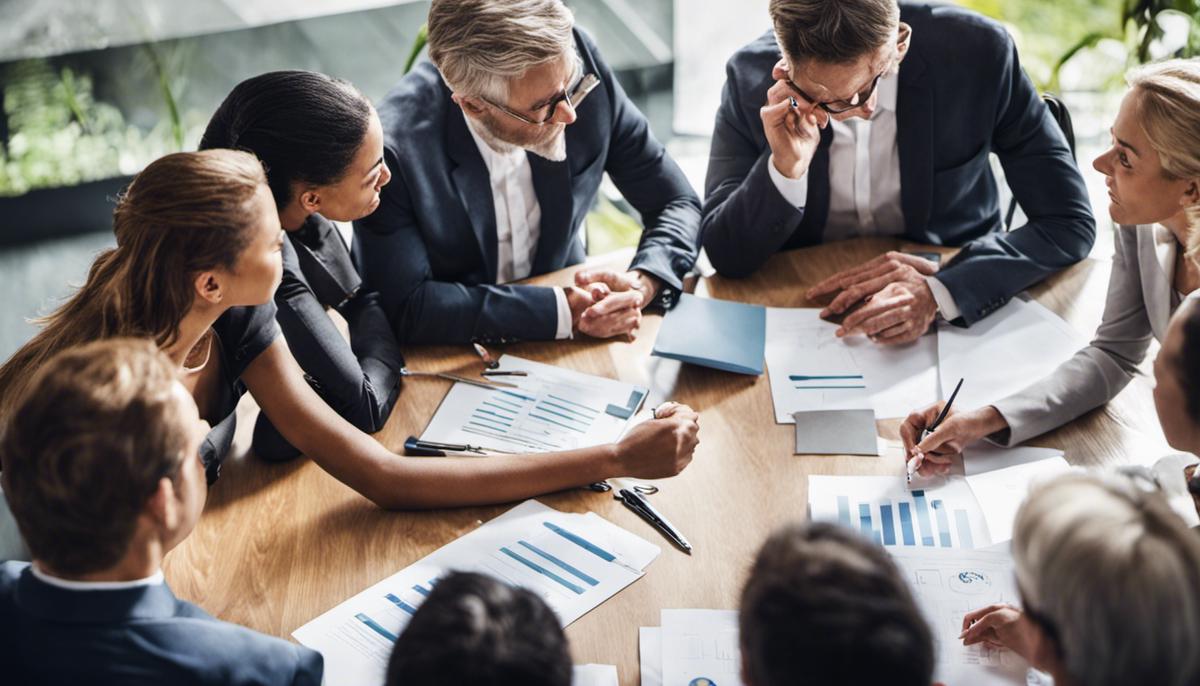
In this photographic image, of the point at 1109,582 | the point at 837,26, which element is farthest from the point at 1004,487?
the point at 837,26

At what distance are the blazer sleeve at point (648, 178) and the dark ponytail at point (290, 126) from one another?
0.74m

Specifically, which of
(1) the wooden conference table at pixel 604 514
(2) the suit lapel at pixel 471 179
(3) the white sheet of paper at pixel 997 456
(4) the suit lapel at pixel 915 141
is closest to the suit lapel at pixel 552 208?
(2) the suit lapel at pixel 471 179

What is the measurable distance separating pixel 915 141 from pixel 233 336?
1.52m

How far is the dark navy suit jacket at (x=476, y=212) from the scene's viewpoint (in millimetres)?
2104

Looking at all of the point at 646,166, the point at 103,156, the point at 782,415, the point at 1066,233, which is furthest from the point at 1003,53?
the point at 103,156

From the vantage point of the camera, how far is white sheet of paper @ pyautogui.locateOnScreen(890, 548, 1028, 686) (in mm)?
1341

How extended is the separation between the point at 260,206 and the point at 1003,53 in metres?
1.58

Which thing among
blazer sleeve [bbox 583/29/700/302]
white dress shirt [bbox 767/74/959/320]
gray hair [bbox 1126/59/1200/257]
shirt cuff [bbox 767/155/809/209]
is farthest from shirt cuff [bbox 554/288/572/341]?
gray hair [bbox 1126/59/1200/257]

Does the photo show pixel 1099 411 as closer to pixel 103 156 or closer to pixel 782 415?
pixel 782 415

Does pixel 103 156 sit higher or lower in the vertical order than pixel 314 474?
lower

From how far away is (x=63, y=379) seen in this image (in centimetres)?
116

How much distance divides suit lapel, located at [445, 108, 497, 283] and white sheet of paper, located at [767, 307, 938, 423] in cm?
67

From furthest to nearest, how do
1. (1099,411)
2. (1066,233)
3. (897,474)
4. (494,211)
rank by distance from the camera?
1. (494,211)
2. (1066,233)
3. (1099,411)
4. (897,474)

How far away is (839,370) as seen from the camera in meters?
1.97
